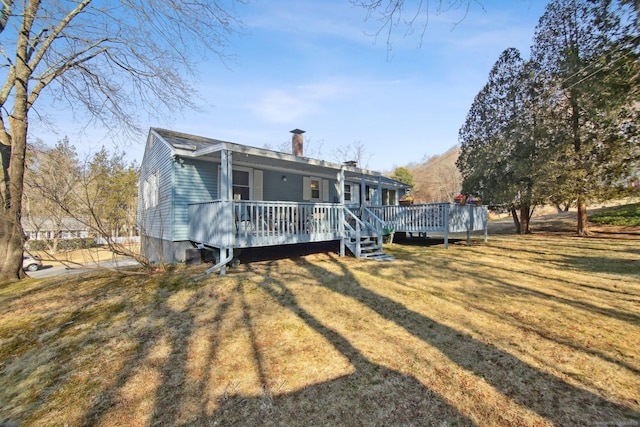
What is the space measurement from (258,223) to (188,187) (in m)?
3.06

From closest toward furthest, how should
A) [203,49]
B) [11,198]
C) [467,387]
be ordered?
[467,387], [11,198], [203,49]

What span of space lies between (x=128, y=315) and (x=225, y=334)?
6.36 feet

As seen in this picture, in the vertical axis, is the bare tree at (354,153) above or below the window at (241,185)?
above

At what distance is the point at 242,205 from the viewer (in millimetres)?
8492

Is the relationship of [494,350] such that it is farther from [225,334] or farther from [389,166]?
[389,166]

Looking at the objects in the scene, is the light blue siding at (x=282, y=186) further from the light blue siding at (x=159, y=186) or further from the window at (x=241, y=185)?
the light blue siding at (x=159, y=186)

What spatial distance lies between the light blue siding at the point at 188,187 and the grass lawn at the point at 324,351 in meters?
2.63

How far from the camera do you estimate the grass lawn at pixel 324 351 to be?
2.52 meters

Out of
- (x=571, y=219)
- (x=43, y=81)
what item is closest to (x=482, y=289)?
(x=43, y=81)

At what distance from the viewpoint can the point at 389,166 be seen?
73.9 metres

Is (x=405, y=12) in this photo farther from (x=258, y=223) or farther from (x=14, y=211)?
(x=14, y=211)

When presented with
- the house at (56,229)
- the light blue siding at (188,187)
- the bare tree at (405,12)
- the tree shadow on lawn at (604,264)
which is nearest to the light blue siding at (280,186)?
the light blue siding at (188,187)

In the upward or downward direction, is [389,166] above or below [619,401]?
above

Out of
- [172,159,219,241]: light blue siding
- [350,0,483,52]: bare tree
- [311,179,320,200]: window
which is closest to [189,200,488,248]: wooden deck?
[172,159,219,241]: light blue siding
